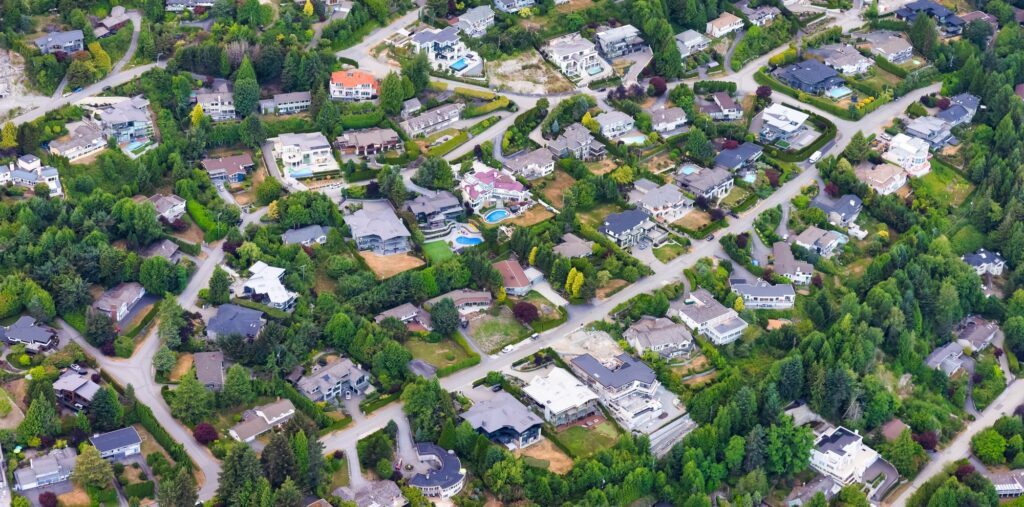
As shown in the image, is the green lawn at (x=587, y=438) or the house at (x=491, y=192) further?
the house at (x=491, y=192)

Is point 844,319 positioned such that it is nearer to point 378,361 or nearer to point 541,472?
point 541,472

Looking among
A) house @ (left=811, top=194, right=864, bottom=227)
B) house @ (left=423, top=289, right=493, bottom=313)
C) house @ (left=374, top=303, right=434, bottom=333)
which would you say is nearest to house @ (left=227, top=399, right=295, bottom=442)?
house @ (left=374, top=303, right=434, bottom=333)

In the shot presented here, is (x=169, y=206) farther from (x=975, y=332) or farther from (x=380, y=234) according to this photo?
(x=975, y=332)

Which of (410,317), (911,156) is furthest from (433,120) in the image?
(911,156)

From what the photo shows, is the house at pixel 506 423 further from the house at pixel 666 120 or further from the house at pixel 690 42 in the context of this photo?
the house at pixel 690 42

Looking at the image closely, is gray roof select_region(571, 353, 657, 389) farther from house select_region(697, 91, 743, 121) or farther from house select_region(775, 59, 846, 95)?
house select_region(775, 59, 846, 95)

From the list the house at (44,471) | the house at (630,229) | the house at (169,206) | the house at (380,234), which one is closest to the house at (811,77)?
the house at (630,229)

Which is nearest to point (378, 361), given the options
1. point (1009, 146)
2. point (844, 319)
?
point (844, 319)
